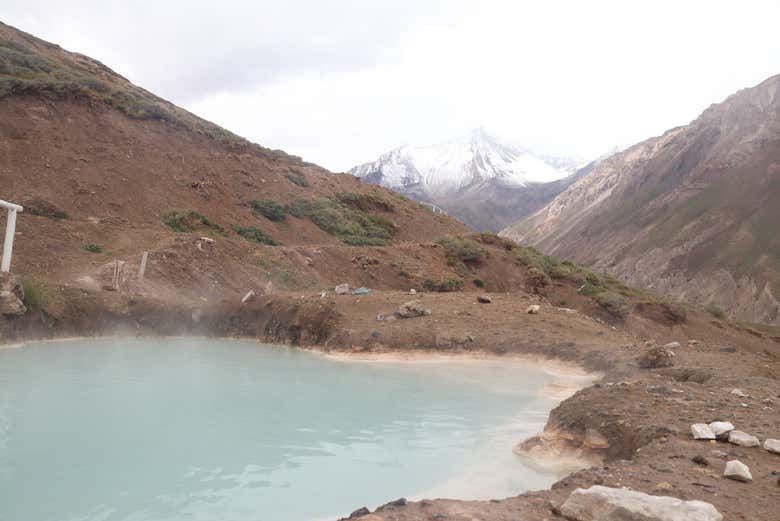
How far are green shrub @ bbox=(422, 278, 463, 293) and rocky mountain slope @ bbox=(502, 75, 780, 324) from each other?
4923cm

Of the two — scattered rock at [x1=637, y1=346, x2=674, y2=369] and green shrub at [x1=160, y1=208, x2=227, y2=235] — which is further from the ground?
green shrub at [x1=160, y1=208, x2=227, y2=235]

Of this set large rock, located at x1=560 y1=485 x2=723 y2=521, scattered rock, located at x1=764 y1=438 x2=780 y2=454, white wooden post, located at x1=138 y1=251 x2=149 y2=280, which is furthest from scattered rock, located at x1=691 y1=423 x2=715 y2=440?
white wooden post, located at x1=138 y1=251 x2=149 y2=280

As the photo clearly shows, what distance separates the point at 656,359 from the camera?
38.7 ft

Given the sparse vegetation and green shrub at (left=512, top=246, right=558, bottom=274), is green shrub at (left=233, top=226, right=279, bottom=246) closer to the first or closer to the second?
the sparse vegetation

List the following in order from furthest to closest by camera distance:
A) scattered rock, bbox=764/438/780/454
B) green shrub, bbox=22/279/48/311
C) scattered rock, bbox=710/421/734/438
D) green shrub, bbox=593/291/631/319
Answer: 1. green shrub, bbox=593/291/631/319
2. green shrub, bbox=22/279/48/311
3. scattered rock, bbox=710/421/734/438
4. scattered rock, bbox=764/438/780/454

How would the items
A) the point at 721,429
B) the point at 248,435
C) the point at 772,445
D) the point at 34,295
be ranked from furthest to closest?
the point at 34,295 < the point at 248,435 < the point at 721,429 < the point at 772,445

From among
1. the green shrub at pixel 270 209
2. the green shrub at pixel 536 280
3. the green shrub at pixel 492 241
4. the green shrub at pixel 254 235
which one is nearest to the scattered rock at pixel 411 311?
the green shrub at pixel 254 235

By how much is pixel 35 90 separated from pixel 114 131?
423cm

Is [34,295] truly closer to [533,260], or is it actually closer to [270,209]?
[270,209]

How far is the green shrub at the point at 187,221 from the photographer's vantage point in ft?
88.6

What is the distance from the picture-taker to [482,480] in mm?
6723

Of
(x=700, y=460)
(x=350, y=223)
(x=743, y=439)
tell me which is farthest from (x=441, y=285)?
(x=700, y=460)

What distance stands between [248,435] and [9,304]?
1050cm

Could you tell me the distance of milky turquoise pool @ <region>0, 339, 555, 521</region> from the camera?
5.99 metres
